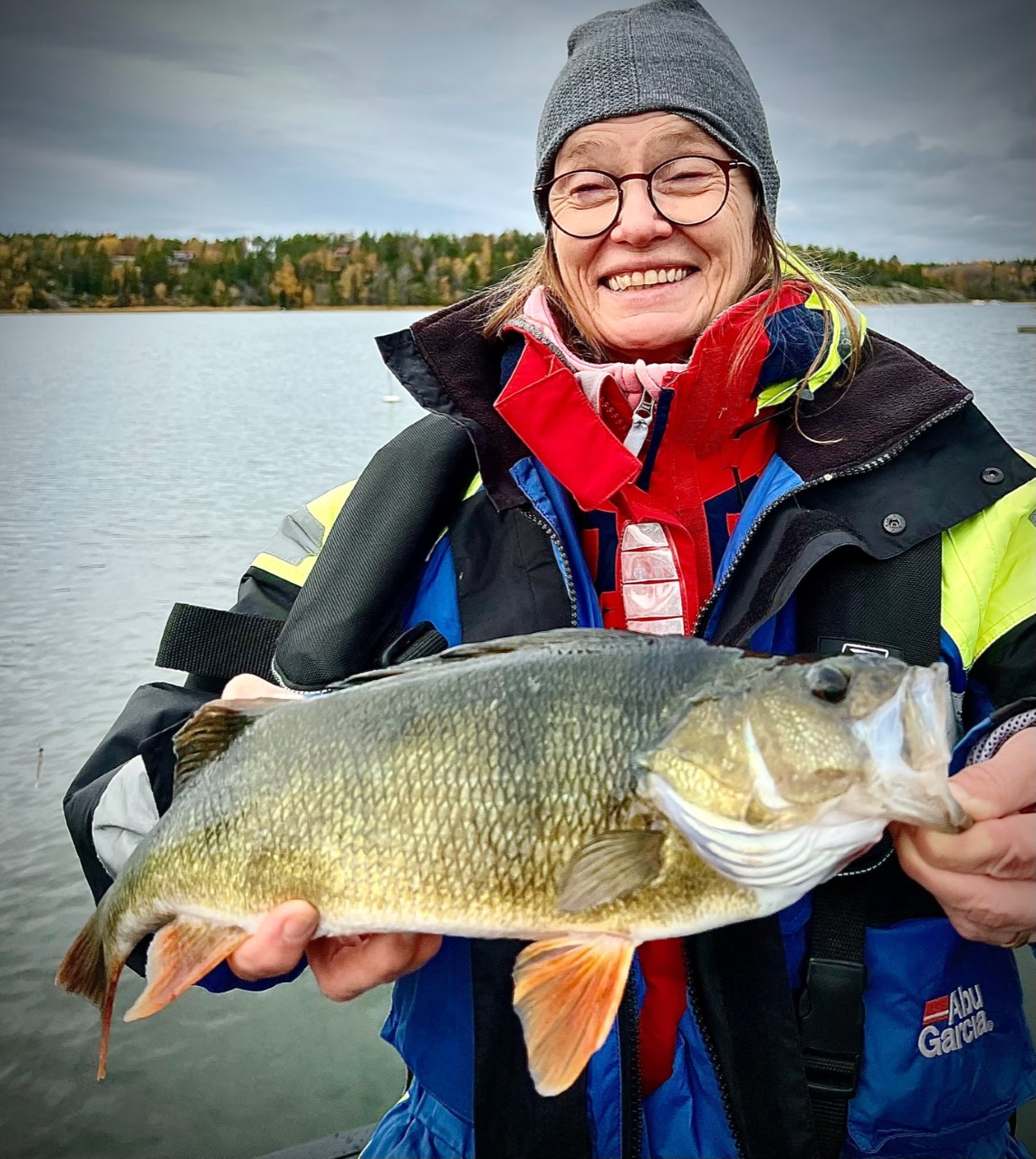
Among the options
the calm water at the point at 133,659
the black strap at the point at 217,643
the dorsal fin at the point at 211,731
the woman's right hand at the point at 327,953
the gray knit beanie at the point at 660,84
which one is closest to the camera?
the woman's right hand at the point at 327,953

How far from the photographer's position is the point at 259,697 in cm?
185

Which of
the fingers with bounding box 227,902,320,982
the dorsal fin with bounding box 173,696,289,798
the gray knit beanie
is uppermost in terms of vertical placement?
the gray knit beanie

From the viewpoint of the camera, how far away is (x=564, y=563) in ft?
7.11

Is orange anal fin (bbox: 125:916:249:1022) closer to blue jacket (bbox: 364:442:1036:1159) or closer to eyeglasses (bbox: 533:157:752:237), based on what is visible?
blue jacket (bbox: 364:442:1036:1159)

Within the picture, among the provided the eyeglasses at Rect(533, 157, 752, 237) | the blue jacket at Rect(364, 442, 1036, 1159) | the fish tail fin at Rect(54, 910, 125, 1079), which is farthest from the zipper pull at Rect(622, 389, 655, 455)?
the fish tail fin at Rect(54, 910, 125, 1079)

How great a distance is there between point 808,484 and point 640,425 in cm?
42

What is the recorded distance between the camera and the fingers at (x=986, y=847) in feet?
5.08

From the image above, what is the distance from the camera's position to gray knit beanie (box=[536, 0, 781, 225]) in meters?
2.39

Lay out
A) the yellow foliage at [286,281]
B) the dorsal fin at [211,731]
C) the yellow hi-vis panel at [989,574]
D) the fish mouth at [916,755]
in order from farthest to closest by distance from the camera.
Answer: the yellow foliage at [286,281], the yellow hi-vis panel at [989,574], the dorsal fin at [211,731], the fish mouth at [916,755]

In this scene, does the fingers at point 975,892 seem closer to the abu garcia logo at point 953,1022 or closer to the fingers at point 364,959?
the abu garcia logo at point 953,1022

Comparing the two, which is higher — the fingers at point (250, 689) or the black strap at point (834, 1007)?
the fingers at point (250, 689)

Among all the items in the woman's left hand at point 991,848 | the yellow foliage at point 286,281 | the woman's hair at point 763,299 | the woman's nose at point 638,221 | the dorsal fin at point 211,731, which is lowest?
the woman's left hand at point 991,848

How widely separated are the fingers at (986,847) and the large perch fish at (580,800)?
108 mm

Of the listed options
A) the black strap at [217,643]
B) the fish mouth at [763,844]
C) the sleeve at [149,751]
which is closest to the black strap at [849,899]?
the fish mouth at [763,844]
